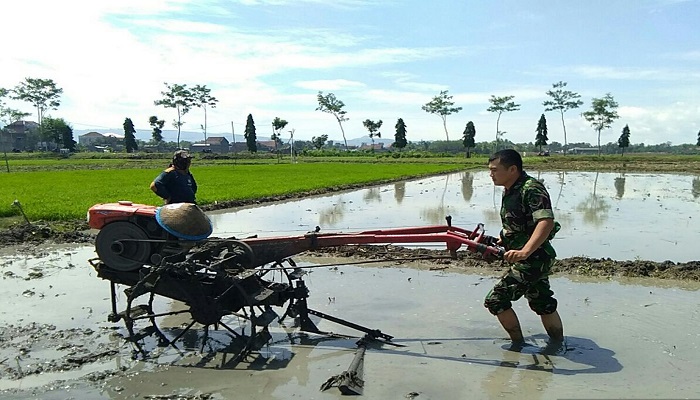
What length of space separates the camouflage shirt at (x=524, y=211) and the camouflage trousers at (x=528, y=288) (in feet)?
0.36

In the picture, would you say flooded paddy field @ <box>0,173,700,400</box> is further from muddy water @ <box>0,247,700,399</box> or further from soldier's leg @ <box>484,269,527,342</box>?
soldier's leg @ <box>484,269,527,342</box>

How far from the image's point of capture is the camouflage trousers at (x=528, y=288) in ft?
15.5

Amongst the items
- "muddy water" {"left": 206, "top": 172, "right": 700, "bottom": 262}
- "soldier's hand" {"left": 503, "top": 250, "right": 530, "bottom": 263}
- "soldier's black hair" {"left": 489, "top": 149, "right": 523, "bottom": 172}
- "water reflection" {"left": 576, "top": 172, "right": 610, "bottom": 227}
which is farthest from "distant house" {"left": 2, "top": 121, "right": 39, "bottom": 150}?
"soldier's hand" {"left": 503, "top": 250, "right": 530, "bottom": 263}

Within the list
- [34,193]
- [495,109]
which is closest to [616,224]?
[34,193]

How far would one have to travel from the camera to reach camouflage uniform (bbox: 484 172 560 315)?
4652 millimetres

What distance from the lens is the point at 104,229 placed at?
5426mm

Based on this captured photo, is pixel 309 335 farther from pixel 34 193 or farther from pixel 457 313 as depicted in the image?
pixel 34 193

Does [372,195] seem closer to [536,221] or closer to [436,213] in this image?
[436,213]

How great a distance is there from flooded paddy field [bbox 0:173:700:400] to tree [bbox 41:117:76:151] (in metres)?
74.6

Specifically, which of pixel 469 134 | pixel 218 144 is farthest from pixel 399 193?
pixel 218 144

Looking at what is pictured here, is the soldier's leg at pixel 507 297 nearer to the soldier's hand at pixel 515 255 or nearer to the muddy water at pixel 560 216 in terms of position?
the soldier's hand at pixel 515 255

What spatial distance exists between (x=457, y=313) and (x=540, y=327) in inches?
35.3

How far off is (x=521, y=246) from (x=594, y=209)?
1322 cm

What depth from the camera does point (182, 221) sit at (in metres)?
5.18
